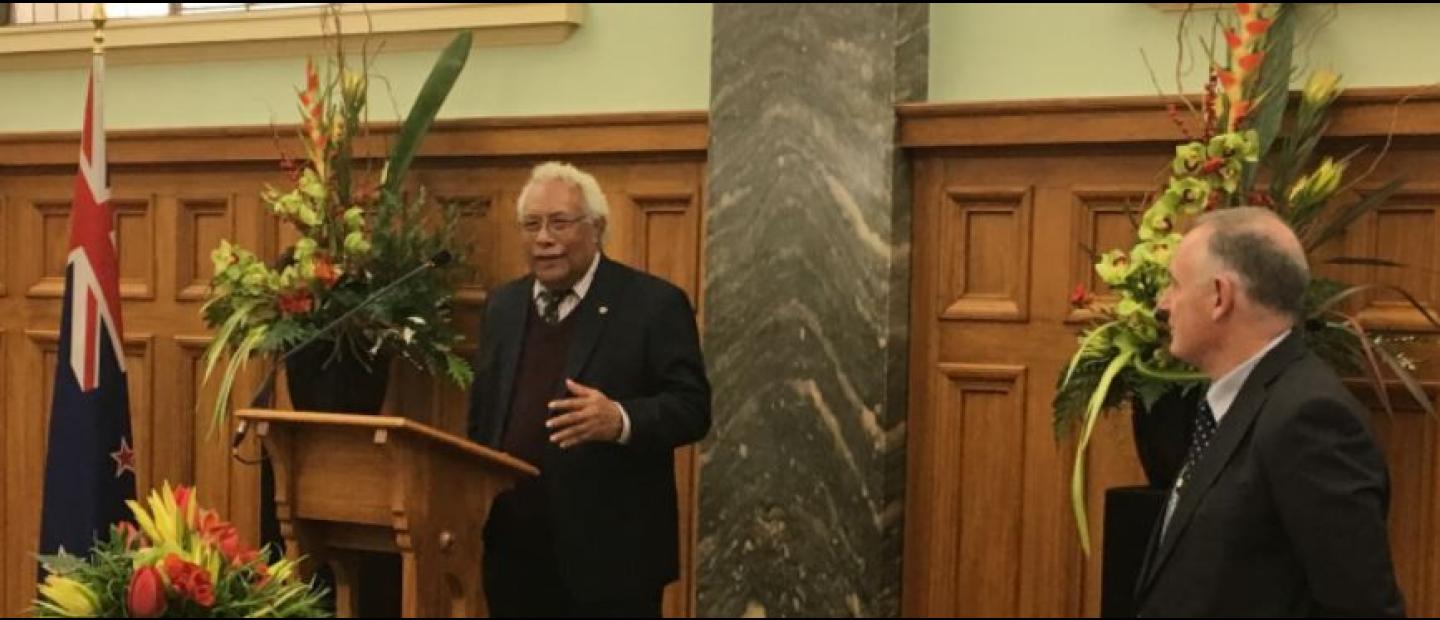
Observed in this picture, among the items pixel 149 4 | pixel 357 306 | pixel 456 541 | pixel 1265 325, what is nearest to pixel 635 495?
pixel 456 541

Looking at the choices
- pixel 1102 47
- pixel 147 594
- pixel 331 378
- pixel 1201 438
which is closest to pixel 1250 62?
pixel 1102 47

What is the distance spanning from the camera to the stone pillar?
15.4 feet

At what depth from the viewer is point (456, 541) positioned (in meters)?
3.69

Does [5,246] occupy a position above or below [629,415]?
above

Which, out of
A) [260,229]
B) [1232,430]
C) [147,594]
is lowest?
[147,594]

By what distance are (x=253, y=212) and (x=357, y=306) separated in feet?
2.72

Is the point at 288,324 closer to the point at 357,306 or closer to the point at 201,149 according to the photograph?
the point at 357,306

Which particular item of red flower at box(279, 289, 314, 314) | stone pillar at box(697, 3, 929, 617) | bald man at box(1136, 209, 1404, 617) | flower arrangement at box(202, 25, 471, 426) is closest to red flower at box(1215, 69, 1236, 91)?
stone pillar at box(697, 3, 929, 617)

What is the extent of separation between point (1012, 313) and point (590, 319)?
3.82 feet

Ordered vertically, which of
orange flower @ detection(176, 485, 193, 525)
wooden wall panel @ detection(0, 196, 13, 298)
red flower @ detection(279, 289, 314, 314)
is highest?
wooden wall panel @ detection(0, 196, 13, 298)

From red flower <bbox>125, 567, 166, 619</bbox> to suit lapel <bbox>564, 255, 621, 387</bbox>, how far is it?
1200 mm

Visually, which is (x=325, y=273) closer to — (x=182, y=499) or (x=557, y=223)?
(x=557, y=223)

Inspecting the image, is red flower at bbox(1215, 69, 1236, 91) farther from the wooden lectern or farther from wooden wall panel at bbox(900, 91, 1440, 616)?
the wooden lectern

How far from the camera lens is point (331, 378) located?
4672 mm
